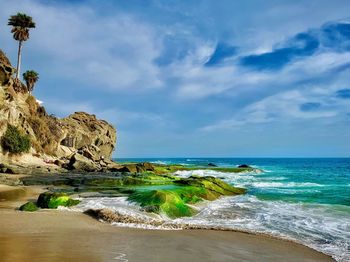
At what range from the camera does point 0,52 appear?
219 ft

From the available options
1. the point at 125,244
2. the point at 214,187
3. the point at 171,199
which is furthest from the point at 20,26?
Result: the point at 125,244

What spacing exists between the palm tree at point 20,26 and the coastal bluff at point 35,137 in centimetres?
890

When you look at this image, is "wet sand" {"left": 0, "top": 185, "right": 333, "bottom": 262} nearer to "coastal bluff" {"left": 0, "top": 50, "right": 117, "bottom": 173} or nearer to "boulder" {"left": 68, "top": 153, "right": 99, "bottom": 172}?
"coastal bluff" {"left": 0, "top": 50, "right": 117, "bottom": 173}

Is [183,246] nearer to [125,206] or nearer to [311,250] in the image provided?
[311,250]

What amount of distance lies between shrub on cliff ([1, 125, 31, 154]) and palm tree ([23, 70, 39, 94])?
33.2 m

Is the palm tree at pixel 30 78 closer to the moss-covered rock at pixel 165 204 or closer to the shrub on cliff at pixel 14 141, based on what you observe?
the shrub on cliff at pixel 14 141

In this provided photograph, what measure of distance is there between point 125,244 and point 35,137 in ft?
205

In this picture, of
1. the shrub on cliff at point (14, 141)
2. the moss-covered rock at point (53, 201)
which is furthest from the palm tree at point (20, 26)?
the moss-covered rock at point (53, 201)

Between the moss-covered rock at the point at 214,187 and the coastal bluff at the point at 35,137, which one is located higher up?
the coastal bluff at the point at 35,137

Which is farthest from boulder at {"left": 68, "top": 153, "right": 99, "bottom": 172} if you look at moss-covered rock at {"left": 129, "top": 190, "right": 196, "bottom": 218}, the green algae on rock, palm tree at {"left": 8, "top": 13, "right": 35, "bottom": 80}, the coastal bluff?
moss-covered rock at {"left": 129, "top": 190, "right": 196, "bottom": 218}

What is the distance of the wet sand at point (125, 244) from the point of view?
1013 cm

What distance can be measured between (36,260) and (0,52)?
6641cm

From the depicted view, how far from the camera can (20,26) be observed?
75.2 meters

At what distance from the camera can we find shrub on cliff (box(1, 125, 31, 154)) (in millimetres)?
54000
